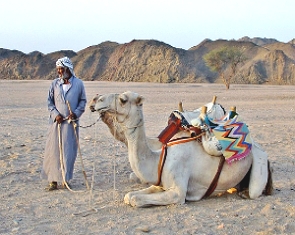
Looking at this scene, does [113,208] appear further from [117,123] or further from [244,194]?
[244,194]

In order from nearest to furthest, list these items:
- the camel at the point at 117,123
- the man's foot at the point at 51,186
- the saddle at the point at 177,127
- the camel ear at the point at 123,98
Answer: the camel ear at the point at 123,98
the camel at the point at 117,123
the saddle at the point at 177,127
the man's foot at the point at 51,186

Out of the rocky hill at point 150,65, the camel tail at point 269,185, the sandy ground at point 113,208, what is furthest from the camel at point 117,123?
the rocky hill at point 150,65

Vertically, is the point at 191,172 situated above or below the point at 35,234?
above

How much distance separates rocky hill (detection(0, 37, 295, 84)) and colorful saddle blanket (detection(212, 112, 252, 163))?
66.4 metres

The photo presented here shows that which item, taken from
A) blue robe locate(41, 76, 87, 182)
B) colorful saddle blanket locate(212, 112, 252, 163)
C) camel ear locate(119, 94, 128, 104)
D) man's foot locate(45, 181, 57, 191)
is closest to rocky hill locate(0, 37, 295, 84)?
blue robe locate(41, 76, 87, 182)

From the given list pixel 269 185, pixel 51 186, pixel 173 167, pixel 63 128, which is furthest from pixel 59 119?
pixel 269 185

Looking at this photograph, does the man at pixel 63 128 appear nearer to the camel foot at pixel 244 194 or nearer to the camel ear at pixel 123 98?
the camel ear at pixel 123 98

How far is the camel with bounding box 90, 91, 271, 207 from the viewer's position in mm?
5414

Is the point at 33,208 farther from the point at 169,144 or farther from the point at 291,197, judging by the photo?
the point at 291,197

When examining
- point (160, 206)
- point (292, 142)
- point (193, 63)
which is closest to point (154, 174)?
point (160, 206)

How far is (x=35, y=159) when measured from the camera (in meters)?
8.87

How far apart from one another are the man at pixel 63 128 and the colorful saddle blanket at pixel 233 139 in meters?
2.11

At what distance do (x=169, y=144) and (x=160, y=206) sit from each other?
71 centimetres

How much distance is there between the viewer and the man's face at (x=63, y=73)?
681 cm
